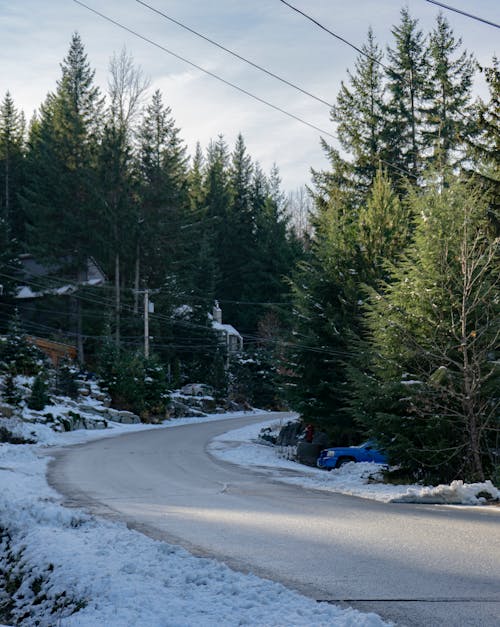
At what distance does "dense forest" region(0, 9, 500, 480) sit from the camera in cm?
1653

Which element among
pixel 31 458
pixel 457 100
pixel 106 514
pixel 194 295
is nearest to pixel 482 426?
pixel 106 514

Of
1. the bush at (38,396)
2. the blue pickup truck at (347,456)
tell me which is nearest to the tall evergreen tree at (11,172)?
the bush at (38,396)

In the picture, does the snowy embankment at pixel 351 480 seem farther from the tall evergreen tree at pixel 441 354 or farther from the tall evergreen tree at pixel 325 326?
the tall evergreen tree at pixel 325 326

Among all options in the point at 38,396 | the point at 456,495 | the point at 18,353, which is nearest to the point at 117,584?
the point at 456,495

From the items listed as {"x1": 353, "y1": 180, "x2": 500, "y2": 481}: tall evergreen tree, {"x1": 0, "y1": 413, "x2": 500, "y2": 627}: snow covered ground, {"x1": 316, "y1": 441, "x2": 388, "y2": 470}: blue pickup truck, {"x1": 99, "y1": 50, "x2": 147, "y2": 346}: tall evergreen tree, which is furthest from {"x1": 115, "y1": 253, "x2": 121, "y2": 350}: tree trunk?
{"x1": 0, "y1": 413, "x2": 500, "y2": 627}: snow covered ground

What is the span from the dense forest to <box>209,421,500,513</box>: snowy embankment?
4.68 feet

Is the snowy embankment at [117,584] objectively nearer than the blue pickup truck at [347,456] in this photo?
Yes

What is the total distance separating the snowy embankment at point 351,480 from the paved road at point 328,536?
781mm

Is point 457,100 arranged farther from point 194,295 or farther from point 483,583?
point 483,583

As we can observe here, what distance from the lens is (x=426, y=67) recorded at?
53812 millimetres

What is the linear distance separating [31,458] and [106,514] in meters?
11.1

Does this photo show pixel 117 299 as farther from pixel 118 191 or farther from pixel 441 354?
pixel 441 354

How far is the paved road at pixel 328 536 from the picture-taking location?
5910 mm

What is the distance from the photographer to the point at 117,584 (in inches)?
237
